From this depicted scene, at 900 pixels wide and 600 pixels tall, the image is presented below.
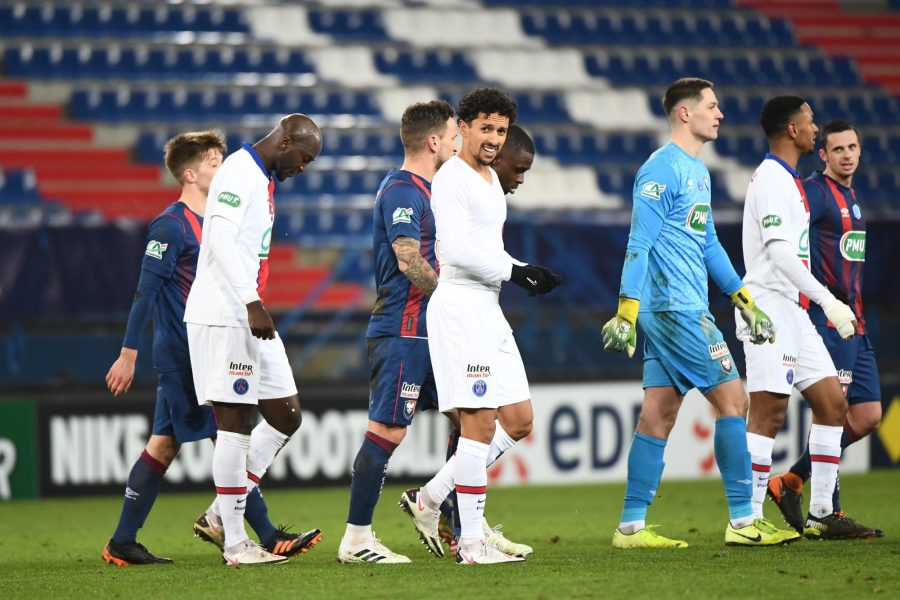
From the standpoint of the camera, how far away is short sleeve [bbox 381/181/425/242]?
20.1ft

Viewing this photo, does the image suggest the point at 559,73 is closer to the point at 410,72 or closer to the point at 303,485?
the point at 410,72

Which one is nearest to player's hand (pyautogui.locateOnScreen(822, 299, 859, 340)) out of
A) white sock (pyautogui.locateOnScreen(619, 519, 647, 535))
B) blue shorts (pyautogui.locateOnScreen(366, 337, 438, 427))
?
white sock (pyautogui.locateOnScreen(619, 519, 647, 535))

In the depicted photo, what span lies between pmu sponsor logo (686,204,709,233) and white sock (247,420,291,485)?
2257mm

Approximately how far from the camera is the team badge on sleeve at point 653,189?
6332 mm

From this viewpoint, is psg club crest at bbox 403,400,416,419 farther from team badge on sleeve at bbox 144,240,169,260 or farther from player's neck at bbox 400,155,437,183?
team badge on sleeve at bbox 144,240,169,260

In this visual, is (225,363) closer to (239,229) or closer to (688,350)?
(239,229)

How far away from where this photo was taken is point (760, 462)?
685 centimetres

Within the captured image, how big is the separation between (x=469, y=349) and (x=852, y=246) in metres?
2.54

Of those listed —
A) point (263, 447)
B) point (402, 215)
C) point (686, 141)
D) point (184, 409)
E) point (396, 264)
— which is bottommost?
point (263, 447)

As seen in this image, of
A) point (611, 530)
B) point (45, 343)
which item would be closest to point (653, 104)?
point (45, 343)

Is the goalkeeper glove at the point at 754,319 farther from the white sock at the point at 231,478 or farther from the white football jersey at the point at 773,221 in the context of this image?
the white sock at the point at 231,478

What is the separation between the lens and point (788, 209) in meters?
6.74

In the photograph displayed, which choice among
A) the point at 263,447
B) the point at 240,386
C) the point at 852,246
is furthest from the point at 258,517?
the point at 852,246

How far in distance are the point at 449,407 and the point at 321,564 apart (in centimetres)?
109
